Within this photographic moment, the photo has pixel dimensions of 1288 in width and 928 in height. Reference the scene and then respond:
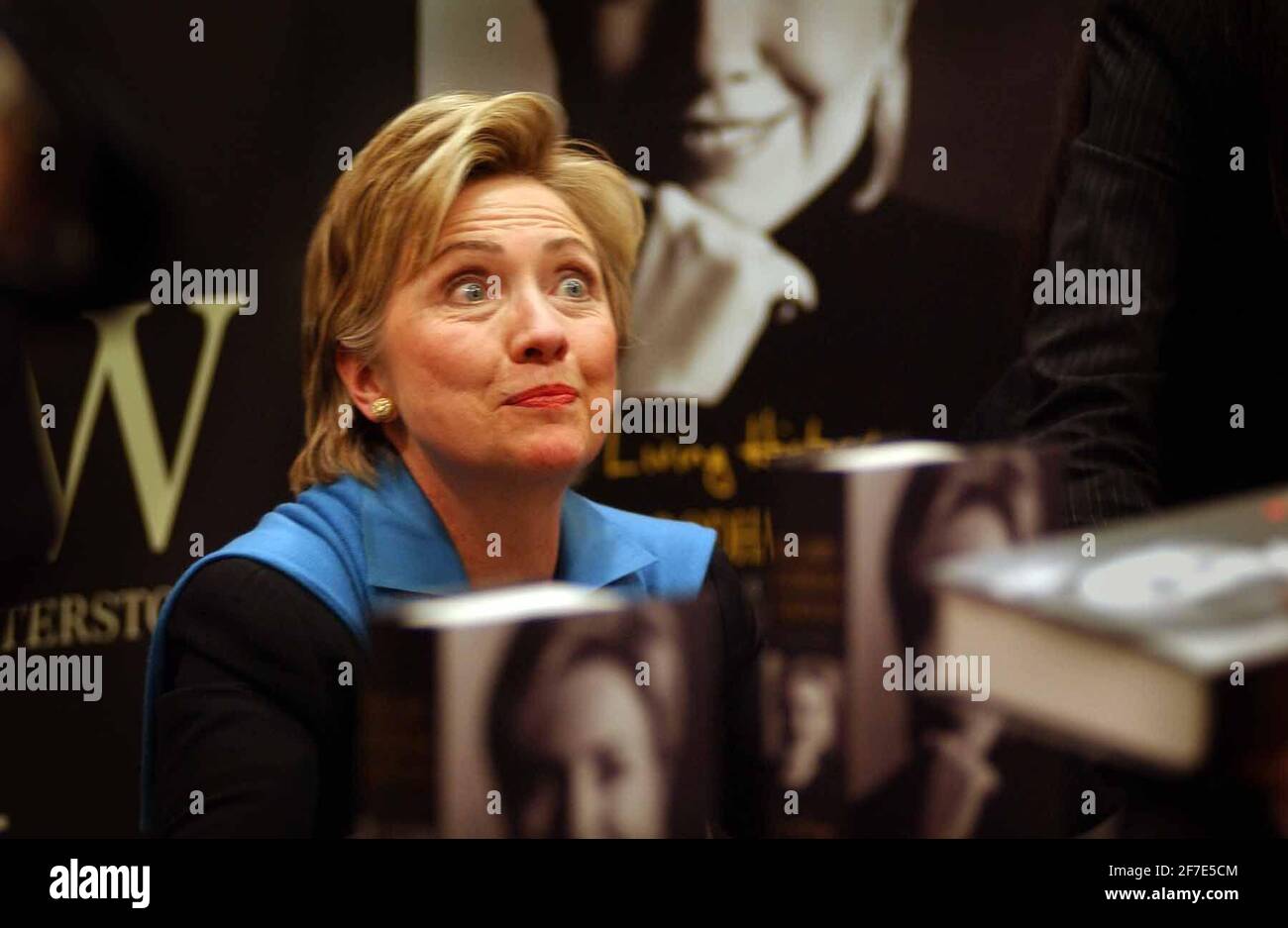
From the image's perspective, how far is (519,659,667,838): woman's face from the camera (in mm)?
1092

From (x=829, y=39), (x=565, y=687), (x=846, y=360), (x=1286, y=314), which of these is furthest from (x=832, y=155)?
(x=565, y=687)

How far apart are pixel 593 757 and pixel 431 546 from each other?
0.61 m

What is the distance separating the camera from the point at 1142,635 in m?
0.88

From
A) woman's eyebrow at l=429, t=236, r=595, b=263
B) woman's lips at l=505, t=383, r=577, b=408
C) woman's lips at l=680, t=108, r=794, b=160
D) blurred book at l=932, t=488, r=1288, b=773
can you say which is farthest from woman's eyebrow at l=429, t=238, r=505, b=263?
blurred book at l=932, t=488, r=1288, b=773

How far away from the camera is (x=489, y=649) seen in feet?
3.57

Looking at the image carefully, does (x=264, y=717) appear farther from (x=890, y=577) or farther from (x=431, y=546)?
(x=890, y=577)

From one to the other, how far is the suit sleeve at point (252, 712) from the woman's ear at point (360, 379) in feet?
0.88

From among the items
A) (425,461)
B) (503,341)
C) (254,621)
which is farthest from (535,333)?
(254,621)

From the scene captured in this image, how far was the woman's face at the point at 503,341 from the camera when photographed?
1646 millimetres

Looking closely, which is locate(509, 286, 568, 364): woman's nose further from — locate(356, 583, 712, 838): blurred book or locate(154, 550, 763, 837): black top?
locate(356, 583, 712, 838): blurred book

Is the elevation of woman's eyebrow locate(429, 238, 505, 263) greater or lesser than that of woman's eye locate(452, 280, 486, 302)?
greater

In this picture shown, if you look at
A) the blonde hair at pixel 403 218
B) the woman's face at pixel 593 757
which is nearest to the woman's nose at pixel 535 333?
the blonde hair at pixel 403 218

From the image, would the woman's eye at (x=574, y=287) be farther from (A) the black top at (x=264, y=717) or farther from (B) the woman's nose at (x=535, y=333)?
(A) the black top at (x=264, y=717)

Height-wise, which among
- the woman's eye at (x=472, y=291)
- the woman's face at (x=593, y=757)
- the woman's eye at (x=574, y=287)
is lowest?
the woman's face at (x=593, y=757)
